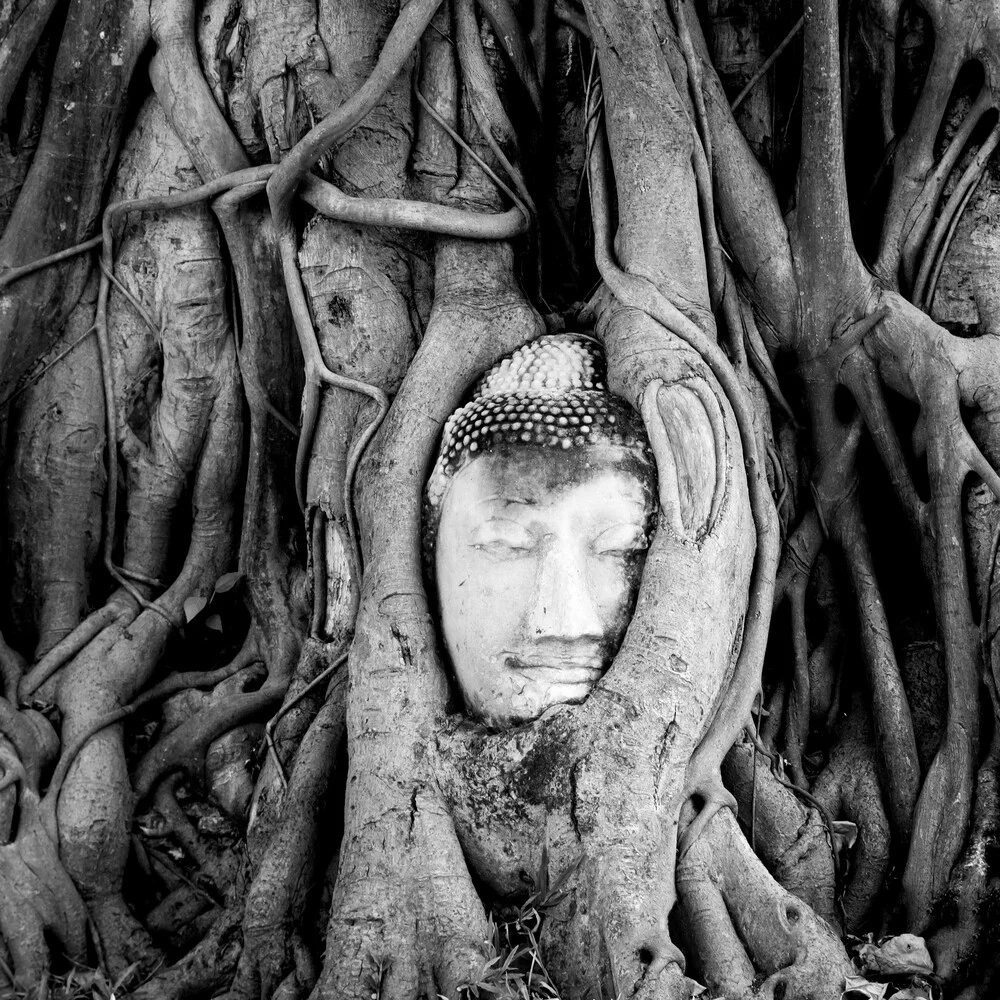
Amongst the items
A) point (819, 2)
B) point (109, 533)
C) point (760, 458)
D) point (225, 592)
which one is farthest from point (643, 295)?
point (109, 533)

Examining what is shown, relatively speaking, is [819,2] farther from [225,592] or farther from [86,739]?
[86,739]

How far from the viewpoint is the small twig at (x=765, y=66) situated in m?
3.75

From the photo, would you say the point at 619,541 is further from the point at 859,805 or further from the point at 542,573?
the point at 859,805

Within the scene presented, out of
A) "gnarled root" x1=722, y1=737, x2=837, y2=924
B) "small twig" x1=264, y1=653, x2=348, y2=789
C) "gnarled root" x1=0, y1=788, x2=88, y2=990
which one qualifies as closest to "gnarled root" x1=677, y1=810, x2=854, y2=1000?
"gnarled root" x1=722, y1=737, x2=837, y2=924

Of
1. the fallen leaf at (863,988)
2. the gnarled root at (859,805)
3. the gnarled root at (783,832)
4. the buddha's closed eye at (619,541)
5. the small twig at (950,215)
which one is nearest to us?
the fallen leaf at (863,988)

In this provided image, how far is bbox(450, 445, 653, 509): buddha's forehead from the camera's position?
2.90 m

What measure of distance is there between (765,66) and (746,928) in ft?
7.81

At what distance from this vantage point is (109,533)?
3865 millimetres

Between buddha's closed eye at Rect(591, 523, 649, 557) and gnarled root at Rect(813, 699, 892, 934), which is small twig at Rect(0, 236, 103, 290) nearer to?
buddha's closed eye at Rect(591, 523, 649, 557)

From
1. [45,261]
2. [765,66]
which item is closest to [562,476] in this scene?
[765,66]

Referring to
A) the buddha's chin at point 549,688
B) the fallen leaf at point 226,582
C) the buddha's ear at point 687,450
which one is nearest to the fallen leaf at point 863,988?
the buddha's chin at point 549,688

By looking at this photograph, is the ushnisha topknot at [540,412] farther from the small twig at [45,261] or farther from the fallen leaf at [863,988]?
the small twig at [45,261]

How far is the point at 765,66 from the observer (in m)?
3.79

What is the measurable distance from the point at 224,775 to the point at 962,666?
1.86 meters
